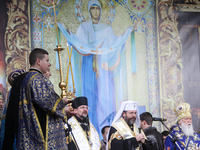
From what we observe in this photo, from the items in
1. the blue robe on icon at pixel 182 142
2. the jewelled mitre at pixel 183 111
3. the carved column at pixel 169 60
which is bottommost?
the blue robe on icon at pixel 182 142

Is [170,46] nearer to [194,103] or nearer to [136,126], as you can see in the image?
[194,103]

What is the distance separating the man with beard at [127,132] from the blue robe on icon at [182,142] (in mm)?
447

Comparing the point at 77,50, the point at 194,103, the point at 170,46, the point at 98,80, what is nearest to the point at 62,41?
the point at 77,50

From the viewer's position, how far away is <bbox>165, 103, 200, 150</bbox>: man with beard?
563 cm

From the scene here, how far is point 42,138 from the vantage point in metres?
3.42

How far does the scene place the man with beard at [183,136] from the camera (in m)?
5.63

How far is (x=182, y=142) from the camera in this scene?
5.67 metres

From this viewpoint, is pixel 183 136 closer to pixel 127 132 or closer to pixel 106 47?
pixel 127 132

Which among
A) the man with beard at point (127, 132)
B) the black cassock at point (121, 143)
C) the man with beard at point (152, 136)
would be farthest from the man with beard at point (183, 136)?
the black cassock at point (121, 143)

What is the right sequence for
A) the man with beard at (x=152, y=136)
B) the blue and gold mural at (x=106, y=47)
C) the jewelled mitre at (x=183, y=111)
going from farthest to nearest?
the blue and gold mural at (x=106, y=47)
the jewelled mitre at (x=183, y=111)
the man with beard at (x=152, y=136)

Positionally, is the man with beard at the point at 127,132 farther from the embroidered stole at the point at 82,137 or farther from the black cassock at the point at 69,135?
the black cassock at the point at 69,135

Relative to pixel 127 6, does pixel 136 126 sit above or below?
below

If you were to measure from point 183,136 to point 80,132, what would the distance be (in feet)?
6.69

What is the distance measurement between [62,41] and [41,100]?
13.7 ft
